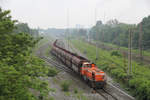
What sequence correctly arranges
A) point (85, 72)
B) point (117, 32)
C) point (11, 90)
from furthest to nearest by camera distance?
point (117, 32), point (85, 72), point (11, 90)

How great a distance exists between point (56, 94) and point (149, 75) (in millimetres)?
13478

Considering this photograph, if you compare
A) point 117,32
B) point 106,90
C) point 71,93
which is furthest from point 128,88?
point 117,32

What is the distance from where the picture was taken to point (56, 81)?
23891 millimetres

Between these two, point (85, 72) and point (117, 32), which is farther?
point (117, 32)

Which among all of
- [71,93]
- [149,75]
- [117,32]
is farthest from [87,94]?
[117,32]

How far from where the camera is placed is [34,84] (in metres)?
9.02

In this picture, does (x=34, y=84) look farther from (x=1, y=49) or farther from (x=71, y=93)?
(x=71, y=93)

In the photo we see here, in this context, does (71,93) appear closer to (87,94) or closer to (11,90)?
(87,94)

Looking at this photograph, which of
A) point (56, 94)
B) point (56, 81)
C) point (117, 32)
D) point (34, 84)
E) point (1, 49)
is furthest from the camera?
point (117, 32)

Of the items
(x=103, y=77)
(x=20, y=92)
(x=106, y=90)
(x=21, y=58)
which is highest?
(x=21, y=58)

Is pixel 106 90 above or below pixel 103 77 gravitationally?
below

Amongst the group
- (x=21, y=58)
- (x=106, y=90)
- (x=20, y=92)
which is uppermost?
(x=21, y=58)

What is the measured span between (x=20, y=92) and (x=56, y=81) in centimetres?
1627

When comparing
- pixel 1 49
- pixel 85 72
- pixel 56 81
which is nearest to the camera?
pixel 1 49
